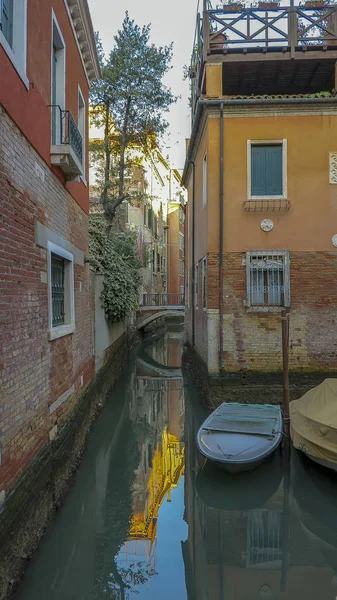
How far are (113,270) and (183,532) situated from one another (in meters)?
9.88

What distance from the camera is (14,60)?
16.0 feet

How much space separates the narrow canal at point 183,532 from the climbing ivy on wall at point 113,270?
521 cm

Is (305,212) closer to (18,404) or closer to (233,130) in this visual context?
(233,130)

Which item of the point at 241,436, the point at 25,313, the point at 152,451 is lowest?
the point at 152,451

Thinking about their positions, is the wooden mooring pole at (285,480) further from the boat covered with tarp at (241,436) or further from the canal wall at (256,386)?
the canal wall at (256,386)

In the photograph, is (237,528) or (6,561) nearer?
(6,561)

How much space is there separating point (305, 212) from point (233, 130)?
257 centimetres

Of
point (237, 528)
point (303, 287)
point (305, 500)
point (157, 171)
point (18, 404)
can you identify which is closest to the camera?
point (18, 404)

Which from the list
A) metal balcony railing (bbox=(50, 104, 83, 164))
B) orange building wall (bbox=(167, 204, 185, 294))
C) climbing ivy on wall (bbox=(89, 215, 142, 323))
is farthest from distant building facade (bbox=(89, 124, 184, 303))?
metal balcony railing (bbox=(50, 104, 83, 164))

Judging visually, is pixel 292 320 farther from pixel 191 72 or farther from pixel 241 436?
pixel 191 72

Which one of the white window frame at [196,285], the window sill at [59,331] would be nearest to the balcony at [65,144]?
the window sill at [59,331]

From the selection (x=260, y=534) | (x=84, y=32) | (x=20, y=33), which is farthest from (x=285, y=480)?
(x=84, y=32)

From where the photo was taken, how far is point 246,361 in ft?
37.0

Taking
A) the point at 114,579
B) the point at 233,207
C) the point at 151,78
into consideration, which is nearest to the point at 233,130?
the point at 233,207
